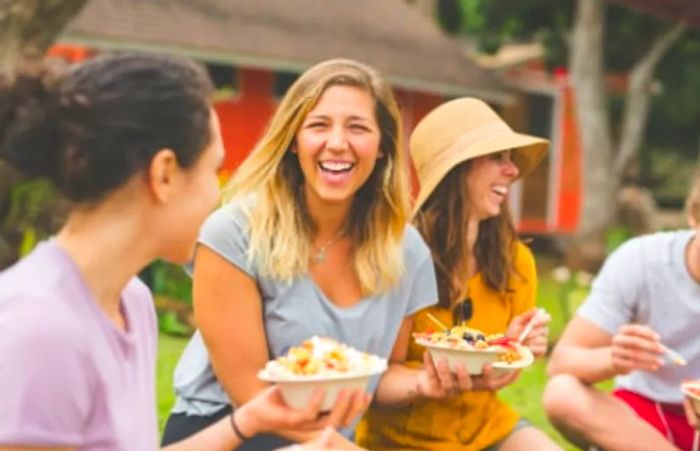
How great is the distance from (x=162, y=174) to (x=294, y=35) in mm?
15520

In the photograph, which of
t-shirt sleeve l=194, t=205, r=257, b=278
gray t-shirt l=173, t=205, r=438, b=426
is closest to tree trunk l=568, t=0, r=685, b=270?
gray t-shirt l=173, t=205, r=438, b=426

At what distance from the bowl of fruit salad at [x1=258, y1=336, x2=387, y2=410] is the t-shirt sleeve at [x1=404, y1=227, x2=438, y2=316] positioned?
80cm

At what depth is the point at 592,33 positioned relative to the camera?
16844 millimetres

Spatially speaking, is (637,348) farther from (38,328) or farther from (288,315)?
(38,328)

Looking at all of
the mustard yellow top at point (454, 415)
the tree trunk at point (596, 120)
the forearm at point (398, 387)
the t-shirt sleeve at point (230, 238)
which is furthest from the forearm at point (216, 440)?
the tree trunk at point (596, 120)

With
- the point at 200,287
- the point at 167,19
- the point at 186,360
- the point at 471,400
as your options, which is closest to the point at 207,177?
the point at 200,287

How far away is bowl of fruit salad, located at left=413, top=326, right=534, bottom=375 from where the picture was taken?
338cm

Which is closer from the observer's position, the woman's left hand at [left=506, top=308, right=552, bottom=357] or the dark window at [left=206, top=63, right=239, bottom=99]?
the woman's left hand at [left=506, top=308, right=552, bottom=357]

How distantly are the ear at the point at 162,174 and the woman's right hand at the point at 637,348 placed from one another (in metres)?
1.85

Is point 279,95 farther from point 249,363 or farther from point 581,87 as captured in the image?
point 249,363

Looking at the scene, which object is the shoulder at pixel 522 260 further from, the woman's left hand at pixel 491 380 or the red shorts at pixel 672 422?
the red shorts at pixel 672 422

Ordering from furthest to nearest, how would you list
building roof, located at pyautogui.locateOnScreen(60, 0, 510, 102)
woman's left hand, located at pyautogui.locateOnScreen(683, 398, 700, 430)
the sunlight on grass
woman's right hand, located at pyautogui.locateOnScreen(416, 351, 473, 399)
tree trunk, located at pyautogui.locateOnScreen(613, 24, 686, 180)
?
tree trunk, located at pyautogui.locateOnScreen(613, 24, 686, 180), building roof, located at pyautogui.locateOnScreen(60, 0, 510, 102), the sunlight on grass, woman's left hand, located at pyautogui.locateOnScreen(683, 398, 700, 430), woman's right hand, located at pyautogui.locateOnScreen(416, 351, 473, 399)

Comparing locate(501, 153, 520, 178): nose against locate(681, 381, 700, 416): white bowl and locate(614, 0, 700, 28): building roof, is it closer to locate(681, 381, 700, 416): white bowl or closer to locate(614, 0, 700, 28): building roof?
locate(681, 381, 700, 416): white bowl

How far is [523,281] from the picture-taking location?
3984 mm
